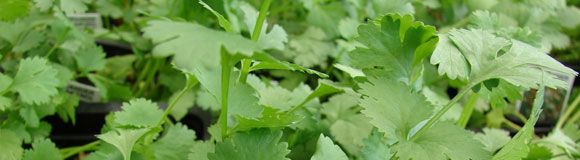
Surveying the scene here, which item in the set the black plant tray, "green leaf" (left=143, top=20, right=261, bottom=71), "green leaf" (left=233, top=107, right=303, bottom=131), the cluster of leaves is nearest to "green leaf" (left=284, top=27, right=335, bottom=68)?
the cluster of leaves

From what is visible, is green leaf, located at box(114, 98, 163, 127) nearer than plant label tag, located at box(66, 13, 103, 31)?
Yes

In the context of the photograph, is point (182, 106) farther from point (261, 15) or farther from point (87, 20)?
point (261, 15)

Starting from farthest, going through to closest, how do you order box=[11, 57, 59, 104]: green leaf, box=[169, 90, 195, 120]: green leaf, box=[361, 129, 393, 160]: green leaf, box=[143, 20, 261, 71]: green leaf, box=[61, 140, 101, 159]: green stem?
box=[169, 90, 195, 120]: green leaf, box=[61, 140, 101, 159]: green stem, box=[11, 57, 59, 104]: green leaf, box=[361, 129, 393, 160]: green leaf, box=[143, 20, 261, 71]: green leaf

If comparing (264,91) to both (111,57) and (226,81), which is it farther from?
(111,57)

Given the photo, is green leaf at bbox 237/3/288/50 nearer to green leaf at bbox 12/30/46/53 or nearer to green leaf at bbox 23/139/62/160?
green leaf at bbox 23/139/62/160

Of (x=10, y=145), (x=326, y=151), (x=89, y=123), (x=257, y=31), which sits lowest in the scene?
(x=89, y=123)

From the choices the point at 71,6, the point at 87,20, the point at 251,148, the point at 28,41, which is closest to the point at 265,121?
the point at 251,148

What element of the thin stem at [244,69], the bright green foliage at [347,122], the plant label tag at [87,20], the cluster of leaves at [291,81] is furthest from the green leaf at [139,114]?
the plant label tag at [87,20]
